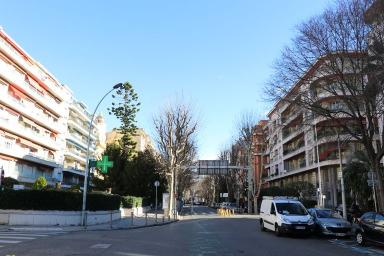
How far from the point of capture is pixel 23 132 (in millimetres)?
53719

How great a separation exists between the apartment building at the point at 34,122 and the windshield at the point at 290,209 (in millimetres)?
34963

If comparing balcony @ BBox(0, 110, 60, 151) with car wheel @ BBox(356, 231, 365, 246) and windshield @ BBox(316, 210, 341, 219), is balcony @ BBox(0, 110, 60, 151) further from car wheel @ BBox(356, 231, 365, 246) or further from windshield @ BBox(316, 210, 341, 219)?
car wheel @ BBox(356, 231, 365, 246)

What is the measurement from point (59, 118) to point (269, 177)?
48.7 m

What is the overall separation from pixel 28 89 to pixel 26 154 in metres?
8.09

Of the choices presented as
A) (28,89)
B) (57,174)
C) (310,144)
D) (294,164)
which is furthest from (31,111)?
(294,164)

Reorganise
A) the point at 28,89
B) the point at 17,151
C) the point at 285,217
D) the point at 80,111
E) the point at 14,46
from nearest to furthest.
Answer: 1. the point at 285,217
2. the point at 17,151
3. the point at 14,46
4. the point at 28,89
5. the point at 80,111

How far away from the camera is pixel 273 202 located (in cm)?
2330

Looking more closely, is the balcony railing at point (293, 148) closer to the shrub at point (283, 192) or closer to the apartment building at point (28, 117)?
the shrub at point (283, 192)

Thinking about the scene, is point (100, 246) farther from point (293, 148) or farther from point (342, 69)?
point (293, 148)

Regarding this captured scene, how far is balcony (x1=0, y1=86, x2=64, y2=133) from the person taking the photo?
161ft

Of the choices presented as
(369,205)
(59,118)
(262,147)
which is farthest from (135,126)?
(369,205)

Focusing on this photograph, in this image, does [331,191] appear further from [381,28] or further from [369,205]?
A: [381,28]

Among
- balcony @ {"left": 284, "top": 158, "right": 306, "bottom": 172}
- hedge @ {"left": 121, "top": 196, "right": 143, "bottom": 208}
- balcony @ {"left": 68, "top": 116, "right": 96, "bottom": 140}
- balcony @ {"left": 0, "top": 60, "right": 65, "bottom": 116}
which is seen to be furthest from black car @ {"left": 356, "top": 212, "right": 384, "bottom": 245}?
balcony @ {"left": 68, "top": 116, "right": 96, "bottom": 140}

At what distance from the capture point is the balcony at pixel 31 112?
161 ft
